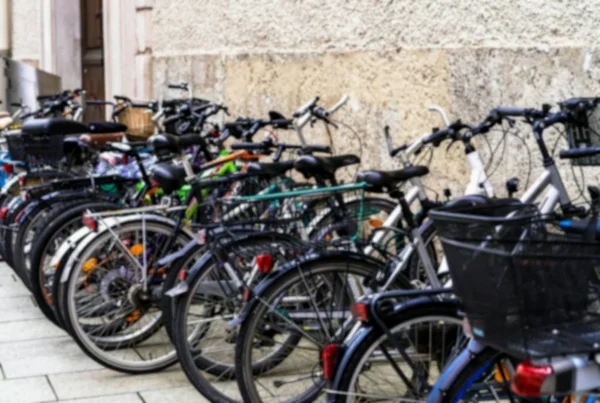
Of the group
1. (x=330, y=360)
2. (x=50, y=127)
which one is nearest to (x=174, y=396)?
(x=330, y=360)

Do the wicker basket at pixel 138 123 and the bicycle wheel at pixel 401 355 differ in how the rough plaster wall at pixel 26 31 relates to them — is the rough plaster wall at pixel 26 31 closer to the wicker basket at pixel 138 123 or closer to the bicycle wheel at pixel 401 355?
the wicker basket at pixel 138 123

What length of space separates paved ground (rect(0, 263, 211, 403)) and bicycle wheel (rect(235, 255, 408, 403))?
89cm

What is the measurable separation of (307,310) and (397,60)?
11.4 ft

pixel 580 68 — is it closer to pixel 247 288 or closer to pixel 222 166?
pixel 222 166

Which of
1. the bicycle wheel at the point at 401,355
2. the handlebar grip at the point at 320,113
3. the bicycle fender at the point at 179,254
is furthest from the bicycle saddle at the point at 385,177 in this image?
the handlebar grip at the point at 320,113

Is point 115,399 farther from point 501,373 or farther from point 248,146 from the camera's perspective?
point 501,373

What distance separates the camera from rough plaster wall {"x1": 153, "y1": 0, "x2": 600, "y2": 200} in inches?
249

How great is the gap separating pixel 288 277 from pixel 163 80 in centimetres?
731

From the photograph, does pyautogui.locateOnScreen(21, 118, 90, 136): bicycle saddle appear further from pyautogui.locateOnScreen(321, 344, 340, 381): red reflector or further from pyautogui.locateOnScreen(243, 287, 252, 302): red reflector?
pyautogui.locateOnScreen(321, 344, 340, 381): red reflector

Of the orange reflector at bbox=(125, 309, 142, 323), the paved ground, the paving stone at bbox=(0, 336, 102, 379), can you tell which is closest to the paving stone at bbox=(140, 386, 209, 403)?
the paved ground

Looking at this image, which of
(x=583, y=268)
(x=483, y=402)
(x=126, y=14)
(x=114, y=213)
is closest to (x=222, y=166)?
(x=114, y=213)

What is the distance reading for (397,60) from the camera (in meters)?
7.61

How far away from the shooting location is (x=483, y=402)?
10.8 feet

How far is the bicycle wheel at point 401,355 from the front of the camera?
365 centimetres
